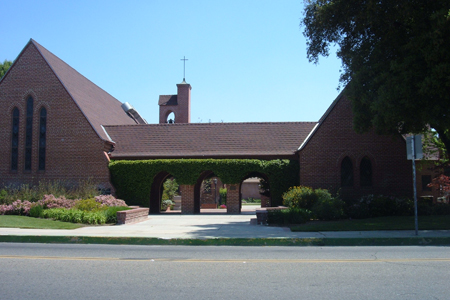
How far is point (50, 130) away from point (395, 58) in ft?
71.1

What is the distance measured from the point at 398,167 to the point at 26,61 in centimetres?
2519

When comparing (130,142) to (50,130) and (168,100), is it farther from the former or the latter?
(168,100)

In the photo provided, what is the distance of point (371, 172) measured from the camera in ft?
82.4

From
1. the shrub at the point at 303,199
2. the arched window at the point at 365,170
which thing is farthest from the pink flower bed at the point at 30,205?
the arched window at the point at 365,170

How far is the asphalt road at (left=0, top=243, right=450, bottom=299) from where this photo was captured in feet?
20.7

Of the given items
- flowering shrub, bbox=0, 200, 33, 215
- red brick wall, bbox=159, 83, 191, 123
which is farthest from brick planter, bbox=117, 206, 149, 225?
red brick wall, bbox=159, 83, 191, 123

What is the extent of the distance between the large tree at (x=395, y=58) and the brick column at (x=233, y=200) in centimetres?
1021

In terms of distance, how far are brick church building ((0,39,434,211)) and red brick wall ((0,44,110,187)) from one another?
2.6 inches

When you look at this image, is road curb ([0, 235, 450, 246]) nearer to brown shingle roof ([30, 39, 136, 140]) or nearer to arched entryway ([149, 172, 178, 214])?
brown shingle roof ([30, 39, 136, 140])

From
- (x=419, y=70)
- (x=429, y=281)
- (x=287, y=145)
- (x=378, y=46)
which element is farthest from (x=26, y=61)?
(x=429, y=281)

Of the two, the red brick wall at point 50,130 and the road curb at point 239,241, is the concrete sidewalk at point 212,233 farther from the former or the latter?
the red brick wall at point 50,130

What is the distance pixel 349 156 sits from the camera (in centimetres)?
2506

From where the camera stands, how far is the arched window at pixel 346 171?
25084mm

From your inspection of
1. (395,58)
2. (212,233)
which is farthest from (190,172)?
(395,58)
